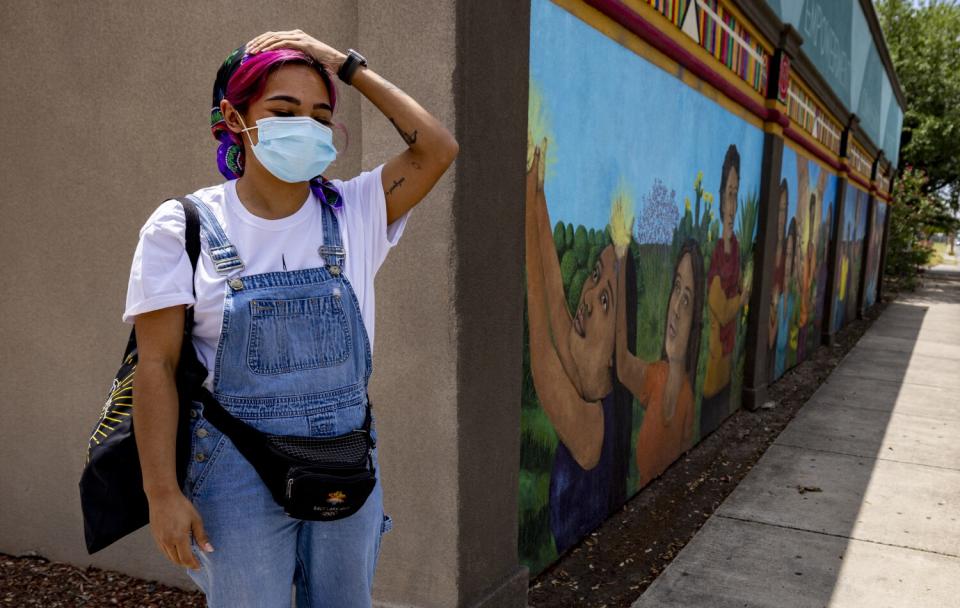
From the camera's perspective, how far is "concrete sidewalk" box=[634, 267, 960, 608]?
147 inches

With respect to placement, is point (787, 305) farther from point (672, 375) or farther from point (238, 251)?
point (238, 251)

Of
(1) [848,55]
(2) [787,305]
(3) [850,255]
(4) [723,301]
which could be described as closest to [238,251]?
(4) [723,301]

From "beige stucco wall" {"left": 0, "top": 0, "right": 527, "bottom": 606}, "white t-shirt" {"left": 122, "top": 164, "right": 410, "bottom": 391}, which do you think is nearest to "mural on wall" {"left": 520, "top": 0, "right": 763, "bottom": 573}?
"beige stucco wall" {"left": 0, "top": 0, "right": 527, "bottom": 606}

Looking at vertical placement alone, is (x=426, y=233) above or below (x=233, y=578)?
above

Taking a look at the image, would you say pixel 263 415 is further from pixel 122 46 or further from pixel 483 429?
pixel 122 46

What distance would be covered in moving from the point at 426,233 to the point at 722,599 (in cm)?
228

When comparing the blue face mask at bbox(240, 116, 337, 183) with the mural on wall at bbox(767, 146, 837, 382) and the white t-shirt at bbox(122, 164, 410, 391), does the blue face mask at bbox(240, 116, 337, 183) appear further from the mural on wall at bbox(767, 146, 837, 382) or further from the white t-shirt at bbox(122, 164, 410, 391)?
the mural on wall at bbox(767, 146, 837, 382)

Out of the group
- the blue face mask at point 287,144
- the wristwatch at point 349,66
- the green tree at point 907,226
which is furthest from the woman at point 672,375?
the green tree at point 907,226

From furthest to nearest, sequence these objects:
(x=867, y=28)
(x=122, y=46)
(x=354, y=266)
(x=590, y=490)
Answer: (x=867, y=28) < (x=590, y=490) < (x=122, y=46) < (x=354, y=266)

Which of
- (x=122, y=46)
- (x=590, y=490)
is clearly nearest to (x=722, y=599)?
(x=590, y=490)

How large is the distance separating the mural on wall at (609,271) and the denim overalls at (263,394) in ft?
5.74

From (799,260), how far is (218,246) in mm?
8914

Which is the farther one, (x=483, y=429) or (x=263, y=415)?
(x=483, y=429)

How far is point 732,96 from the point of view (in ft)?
19.4
